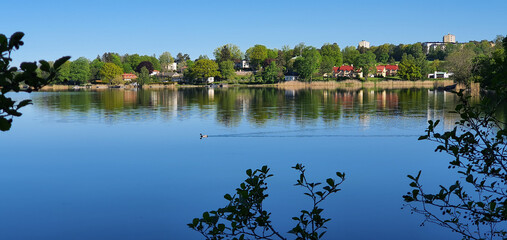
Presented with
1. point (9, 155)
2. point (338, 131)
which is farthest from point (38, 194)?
point (338, 131)

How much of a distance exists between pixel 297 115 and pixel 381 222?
31.4 metres

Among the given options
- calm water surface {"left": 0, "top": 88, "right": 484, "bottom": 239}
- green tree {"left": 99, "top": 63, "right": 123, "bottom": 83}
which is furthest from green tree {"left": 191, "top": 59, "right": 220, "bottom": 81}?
calm water surface {"left": 0, "top": 88, "right": 484, "bottom": 239}

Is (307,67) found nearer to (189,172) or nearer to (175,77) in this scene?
(175,77)

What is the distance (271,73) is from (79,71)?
73233mm

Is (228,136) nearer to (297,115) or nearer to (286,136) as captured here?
(286,136)

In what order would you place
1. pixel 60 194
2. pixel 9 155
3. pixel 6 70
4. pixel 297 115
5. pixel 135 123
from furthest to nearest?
pixel 297 115, pixel 135 123, pixel 9 155, pixel 60 194, pixel 6 70

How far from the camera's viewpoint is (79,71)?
531ft

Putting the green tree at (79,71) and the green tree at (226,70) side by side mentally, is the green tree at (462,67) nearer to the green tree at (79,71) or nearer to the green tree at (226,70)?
the green tree at (226,70)

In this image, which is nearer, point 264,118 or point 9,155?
point 9,155

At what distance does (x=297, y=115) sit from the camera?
147 ft

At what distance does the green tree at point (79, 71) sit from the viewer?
527 ft

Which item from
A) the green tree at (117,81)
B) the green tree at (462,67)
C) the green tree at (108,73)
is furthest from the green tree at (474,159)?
the green tree at (108,73)

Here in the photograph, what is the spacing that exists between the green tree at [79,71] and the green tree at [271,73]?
68.2 metres

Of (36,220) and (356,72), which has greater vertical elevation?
(356,72)
